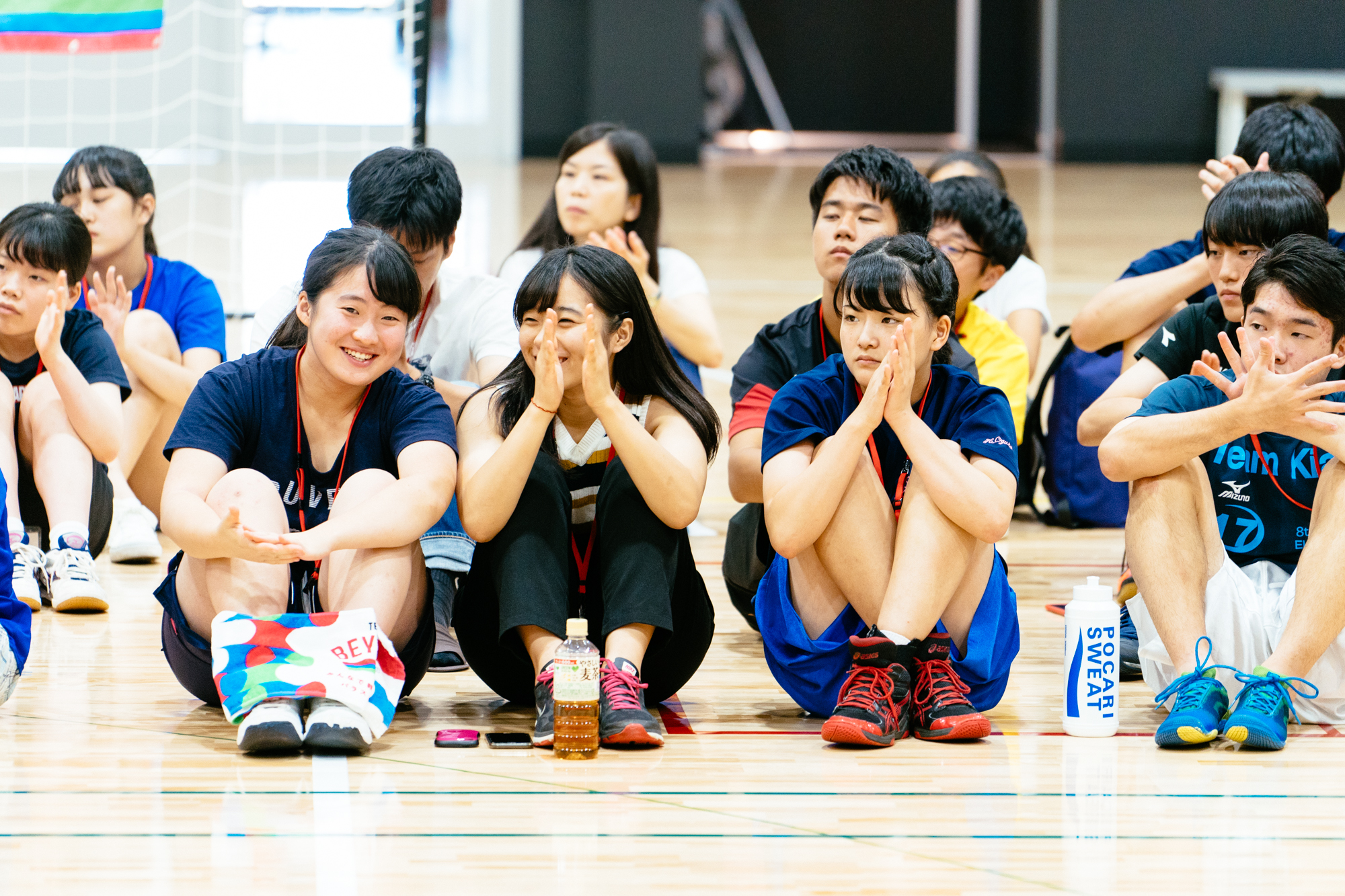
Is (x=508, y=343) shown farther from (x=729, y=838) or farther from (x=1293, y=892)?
(x=1293, y=892)

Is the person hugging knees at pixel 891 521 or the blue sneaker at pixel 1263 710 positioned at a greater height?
the person hugging knees at pixel 891 521

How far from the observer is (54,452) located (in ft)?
11.0

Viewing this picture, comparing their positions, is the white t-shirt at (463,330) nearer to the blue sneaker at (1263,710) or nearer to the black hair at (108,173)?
the black hair at (108,173)

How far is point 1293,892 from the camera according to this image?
189 centimetres

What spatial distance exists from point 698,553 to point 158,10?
2.68m

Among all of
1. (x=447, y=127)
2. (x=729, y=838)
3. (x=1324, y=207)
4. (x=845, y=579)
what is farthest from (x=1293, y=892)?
(x=447, y=127)

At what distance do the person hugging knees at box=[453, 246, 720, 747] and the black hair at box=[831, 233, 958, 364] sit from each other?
0.35 metres

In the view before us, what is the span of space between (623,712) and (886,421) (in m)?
0.62

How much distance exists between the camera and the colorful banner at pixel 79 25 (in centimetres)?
497

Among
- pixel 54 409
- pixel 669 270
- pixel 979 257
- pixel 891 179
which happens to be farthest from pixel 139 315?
pixel 979 257

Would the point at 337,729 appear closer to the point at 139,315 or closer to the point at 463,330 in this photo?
the point at 463,330

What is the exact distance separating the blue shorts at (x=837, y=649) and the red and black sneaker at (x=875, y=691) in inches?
2.4

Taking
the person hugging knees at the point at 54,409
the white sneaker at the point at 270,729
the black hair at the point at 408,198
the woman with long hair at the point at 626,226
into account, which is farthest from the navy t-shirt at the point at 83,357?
the white sneaker at the point at 270,729

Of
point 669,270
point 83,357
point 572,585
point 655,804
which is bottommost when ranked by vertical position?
point 655,804
